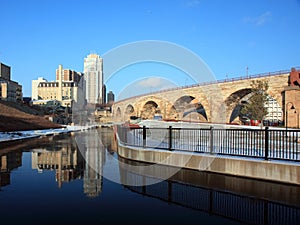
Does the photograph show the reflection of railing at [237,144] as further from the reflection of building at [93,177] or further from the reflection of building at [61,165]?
the reflection of building at [61,165]

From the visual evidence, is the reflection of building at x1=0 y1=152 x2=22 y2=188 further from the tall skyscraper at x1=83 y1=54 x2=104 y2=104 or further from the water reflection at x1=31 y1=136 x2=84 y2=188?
the tall skyscraper at x1=83 y1=54 x2=104 y2=104

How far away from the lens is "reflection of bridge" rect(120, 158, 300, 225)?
18.5 feet

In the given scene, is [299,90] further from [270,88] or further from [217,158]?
[217,158]

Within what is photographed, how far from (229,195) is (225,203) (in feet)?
2.08

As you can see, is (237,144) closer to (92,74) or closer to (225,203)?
(225,203)

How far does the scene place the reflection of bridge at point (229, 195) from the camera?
5.65 meters

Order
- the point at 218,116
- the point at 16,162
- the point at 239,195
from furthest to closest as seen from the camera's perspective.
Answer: the point at 218,116
the point at 16,162
the point at 239,195

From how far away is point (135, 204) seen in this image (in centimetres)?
638

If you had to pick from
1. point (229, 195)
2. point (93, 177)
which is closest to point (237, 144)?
point (229, 195)

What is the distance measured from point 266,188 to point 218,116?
44111 mm

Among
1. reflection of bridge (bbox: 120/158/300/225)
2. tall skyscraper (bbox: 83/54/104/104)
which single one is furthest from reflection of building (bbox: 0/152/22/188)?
tall skyscraper (bbox: 83/54/104/104)

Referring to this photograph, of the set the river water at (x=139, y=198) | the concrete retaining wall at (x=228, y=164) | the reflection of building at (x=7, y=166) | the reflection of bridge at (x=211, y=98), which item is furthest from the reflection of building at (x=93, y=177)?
the reflection of bridge at (x=211, y=98)

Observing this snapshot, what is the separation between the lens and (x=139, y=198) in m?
6.91

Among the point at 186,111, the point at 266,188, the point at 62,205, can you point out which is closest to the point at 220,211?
the point at 266,188
